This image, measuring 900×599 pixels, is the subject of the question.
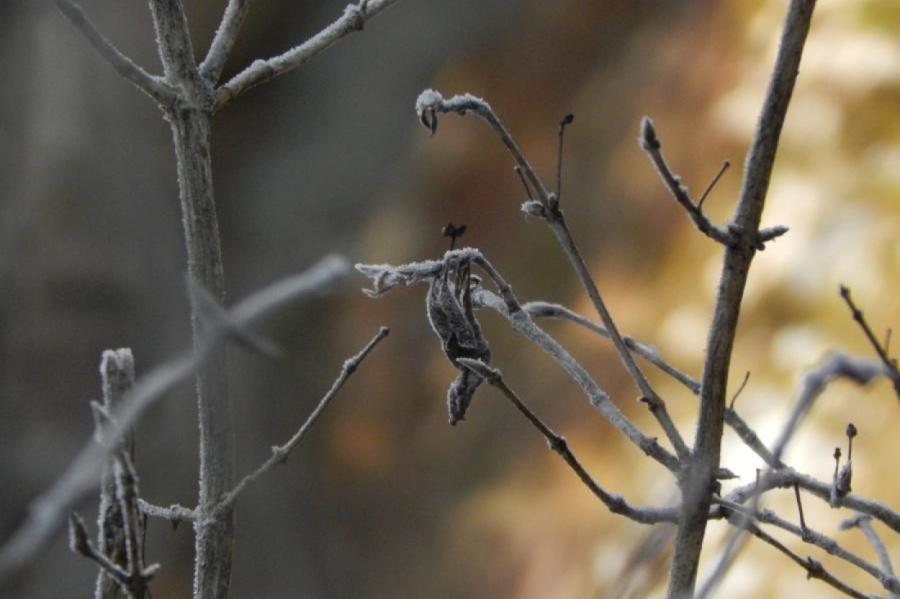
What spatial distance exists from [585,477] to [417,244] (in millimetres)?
978

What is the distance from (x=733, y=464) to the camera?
3.29ft

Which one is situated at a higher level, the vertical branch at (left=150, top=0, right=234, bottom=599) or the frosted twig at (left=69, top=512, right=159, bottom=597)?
the vertical branch at (left=150, top=0, right=234, bottom=599)

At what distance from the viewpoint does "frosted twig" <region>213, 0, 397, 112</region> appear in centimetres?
36

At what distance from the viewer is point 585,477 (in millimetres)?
313

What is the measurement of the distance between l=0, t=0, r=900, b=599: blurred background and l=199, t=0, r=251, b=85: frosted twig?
30.6 inches

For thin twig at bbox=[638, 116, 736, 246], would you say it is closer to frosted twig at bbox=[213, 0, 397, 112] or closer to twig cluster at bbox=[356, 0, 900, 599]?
twig cluster at bbox=[356, 0, 900, 599]

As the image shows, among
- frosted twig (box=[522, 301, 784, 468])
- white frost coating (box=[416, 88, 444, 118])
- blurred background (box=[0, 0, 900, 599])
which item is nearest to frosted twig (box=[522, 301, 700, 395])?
frosted twig (box=[522, 301, 784, 468])

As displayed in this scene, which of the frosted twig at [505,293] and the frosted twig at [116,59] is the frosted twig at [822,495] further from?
the frosted twig at [116,59]

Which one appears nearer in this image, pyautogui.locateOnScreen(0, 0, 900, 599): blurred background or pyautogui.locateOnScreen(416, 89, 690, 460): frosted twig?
pyautogui.locateOnScreen(416, 89, 690, 460): frosted twig

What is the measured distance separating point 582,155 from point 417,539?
0.53m

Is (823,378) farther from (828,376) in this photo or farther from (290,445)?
(290,445)

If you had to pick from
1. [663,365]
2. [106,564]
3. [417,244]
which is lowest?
[106,564]

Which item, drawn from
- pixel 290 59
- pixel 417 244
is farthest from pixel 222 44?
pixel 417 244

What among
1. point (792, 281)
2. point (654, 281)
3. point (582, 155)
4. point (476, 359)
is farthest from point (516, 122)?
point (476, 359)
